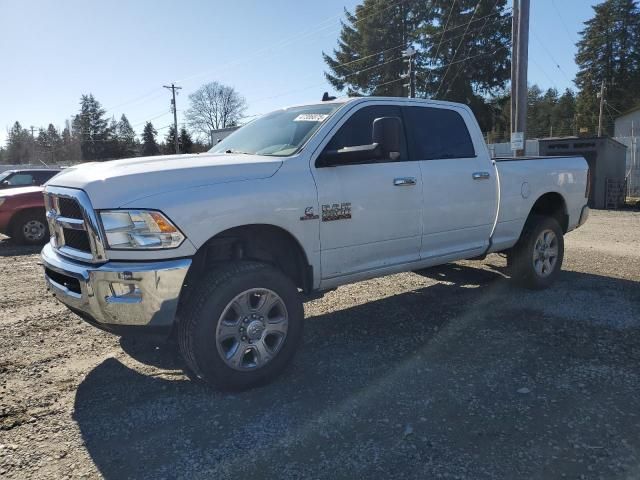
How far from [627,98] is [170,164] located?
7024 centimetres

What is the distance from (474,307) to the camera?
5.55 m

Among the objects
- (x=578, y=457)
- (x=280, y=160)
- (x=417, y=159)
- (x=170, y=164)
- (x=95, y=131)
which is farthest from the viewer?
(x=95, y=131)


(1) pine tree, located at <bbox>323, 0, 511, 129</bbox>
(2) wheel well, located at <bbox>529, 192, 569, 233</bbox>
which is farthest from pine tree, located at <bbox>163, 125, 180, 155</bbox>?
(2) wheel well, located at <bbox>529, 192, 569, 233</bbox>

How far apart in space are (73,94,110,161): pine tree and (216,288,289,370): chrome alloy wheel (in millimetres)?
84983

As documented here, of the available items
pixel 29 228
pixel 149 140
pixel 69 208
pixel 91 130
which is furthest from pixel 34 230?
pixel 91 130

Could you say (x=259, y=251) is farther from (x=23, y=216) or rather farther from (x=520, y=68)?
(x=520, y=68)

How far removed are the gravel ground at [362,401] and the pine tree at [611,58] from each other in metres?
63.3

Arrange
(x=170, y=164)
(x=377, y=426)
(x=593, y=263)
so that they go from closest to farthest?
(x=377, y=426) → (x=170, y=164) → (x=593, y=263)

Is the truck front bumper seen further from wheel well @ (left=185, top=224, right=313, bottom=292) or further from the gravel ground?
the gravel ground

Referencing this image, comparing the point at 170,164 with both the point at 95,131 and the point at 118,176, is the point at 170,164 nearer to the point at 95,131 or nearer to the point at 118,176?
the point at 118,176

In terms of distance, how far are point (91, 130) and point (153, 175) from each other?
3470 inches

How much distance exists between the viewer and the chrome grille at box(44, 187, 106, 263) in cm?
320

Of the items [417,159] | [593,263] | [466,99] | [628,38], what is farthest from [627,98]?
[417,159]

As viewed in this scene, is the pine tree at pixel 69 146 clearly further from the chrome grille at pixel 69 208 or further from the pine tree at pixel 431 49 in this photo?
the chrome grille at pixel 69 208
